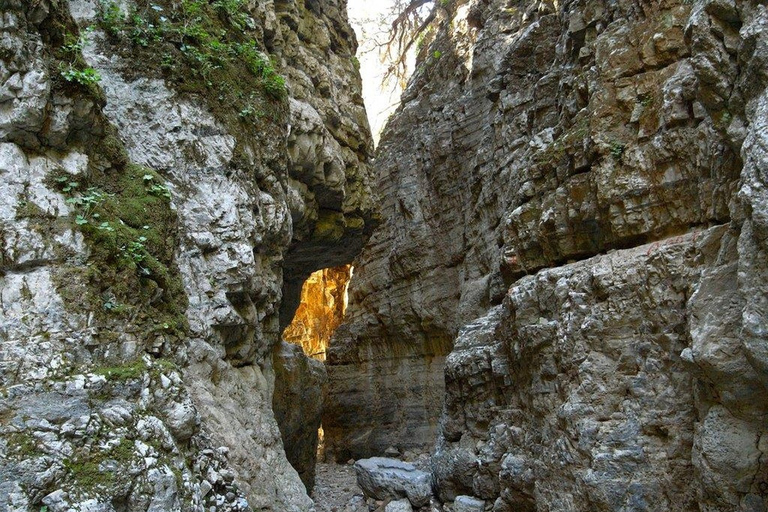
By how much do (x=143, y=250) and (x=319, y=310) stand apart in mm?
20672

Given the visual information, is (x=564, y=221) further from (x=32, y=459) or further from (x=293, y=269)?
(x=293, y=269)

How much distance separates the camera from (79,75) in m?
5.17

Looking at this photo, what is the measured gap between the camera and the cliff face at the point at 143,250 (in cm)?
417

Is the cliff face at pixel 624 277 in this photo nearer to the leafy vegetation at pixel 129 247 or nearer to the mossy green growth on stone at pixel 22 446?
the leafy vegetation at pixel 129 247

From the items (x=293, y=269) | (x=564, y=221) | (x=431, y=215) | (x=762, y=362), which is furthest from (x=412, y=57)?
(x=762, y=362)

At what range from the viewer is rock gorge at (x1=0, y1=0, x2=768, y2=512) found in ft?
14.6

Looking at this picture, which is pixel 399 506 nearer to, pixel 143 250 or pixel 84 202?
pixel 143 250

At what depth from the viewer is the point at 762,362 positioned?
13.7ft

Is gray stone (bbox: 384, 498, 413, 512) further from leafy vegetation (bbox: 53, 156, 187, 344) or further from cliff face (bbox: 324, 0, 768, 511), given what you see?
leafy vegetation (bbox: 53, 156, 187, 344)

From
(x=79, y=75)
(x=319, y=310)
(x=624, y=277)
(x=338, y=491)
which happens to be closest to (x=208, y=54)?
(x=79, y=75)

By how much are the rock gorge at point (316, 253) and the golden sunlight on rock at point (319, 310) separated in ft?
38.7

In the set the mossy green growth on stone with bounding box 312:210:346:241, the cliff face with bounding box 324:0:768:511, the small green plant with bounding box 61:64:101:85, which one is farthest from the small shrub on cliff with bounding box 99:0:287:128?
the cliff face with bounding box 324:0:768:511

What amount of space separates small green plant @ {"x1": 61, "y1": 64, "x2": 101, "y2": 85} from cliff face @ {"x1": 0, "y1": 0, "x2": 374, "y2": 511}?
3 cm

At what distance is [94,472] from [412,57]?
2056 cm
